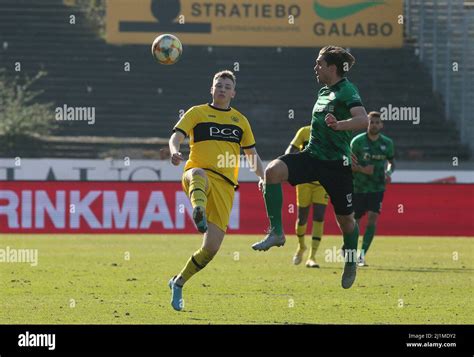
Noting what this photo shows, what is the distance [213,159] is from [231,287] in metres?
2.88

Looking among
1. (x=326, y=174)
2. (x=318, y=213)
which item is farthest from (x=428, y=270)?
(x=326, y=174)

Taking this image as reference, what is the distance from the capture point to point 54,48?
31.4 metres

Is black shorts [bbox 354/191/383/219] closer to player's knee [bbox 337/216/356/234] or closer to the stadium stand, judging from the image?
player's knee [bbox 337/216/356/234]

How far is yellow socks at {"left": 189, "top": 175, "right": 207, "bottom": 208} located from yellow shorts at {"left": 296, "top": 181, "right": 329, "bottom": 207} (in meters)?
6.14

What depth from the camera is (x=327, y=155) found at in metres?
11.4

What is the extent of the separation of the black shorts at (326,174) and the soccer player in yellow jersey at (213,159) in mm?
557

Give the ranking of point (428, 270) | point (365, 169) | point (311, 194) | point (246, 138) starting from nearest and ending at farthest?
1. point (246, 138)
2. point (428, 270)
3. point (311, 194)
4. point (365, 169)

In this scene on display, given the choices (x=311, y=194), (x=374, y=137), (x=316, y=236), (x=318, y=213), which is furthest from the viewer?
(x=374, y=137)

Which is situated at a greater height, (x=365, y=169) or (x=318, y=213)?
(x=365, y=169)

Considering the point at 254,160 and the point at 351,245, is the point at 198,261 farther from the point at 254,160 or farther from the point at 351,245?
the point at 351,245

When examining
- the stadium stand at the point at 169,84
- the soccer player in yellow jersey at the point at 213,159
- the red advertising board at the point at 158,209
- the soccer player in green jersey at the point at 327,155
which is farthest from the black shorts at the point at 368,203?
the stadium stand at the point at 169,84

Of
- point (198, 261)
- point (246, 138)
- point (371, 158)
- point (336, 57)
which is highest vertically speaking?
point (336, 57)
